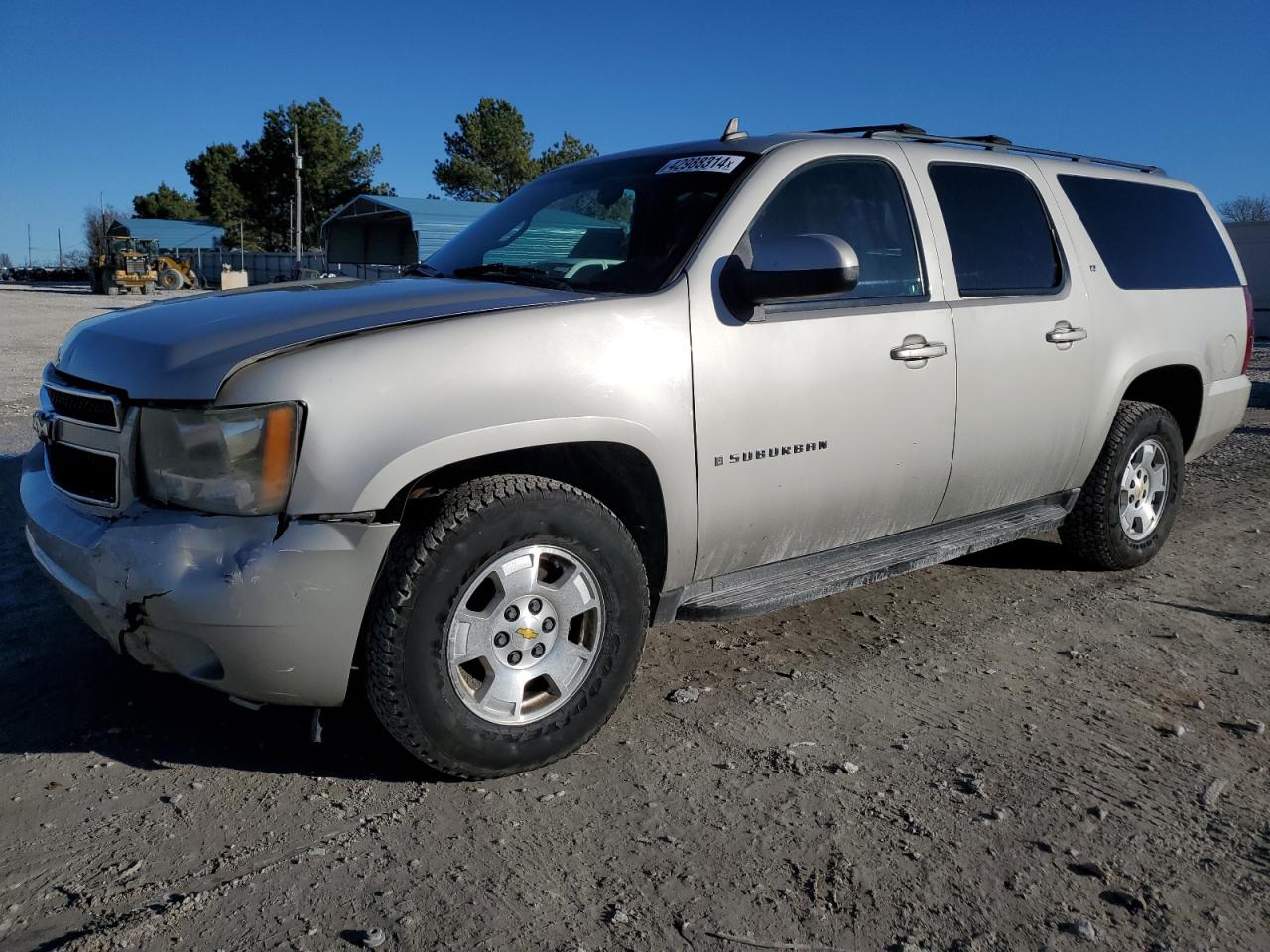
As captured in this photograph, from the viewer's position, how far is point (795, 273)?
322 centimetres

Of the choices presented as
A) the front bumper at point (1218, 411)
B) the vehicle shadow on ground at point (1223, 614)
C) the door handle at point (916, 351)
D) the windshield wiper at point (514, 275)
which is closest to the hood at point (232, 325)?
the windshield wiper at point (514, 275)

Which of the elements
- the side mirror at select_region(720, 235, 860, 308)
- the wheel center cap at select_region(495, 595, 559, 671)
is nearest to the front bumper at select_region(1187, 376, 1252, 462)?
the side mirror at select_region(720, 235, 860, 308)

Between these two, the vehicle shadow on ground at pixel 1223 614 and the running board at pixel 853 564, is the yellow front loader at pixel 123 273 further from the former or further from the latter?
the vehicle shadow on ground at pixel 1223 614

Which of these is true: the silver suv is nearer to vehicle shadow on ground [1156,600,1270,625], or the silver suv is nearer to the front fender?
the front fender

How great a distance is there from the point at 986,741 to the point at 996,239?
2.09 metres

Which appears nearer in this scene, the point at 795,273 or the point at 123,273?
A: the point at 795,273

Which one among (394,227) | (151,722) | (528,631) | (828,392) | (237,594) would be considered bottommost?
(151,722)

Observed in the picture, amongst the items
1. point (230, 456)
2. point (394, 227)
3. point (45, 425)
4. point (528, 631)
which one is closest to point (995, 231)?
point (528, 631)

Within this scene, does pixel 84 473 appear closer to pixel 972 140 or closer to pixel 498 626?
pixel 498 626

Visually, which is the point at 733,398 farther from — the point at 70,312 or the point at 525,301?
the point at 70,312

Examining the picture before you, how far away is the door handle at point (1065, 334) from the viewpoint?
4289 millimetres

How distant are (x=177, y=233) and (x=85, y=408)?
6478cm

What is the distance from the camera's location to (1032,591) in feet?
15.8

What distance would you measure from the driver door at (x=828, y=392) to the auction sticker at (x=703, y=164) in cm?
19
